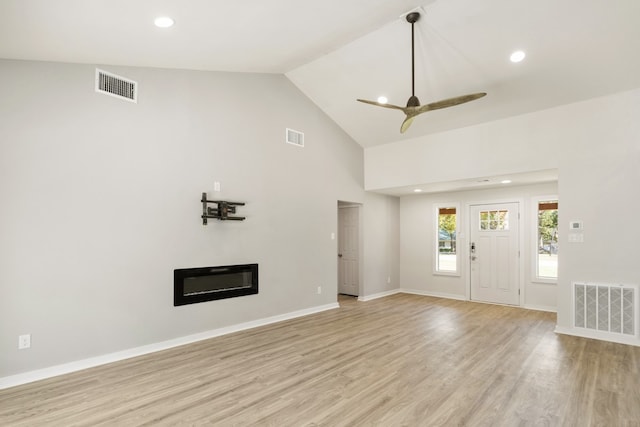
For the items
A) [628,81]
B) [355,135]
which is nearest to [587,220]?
[628,81]

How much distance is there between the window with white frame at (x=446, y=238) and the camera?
24.9 feet

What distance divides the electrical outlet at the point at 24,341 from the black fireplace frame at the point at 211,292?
1409 mm

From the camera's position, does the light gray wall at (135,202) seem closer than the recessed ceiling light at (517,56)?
Yes

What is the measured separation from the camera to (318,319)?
570 centimetres

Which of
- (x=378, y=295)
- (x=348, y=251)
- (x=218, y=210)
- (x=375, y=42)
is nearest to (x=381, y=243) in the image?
(x=348, y=251)

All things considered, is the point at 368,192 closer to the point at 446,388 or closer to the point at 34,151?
the point at 446,388

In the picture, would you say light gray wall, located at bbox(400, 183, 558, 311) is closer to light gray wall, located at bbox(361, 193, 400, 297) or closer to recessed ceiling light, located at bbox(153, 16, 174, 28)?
light gray wall, located at bbox(361, 193, 400, 297)

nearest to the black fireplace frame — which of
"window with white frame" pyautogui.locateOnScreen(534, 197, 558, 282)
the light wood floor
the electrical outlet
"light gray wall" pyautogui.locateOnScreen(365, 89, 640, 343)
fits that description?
the light wood floor

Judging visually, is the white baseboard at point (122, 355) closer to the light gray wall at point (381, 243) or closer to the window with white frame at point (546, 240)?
the light gray wall at point (381, 243)

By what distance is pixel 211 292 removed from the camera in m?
4.76

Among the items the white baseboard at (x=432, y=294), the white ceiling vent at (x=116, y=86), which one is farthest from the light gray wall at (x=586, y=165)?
the white ceiling vent at (x=116, y=86)

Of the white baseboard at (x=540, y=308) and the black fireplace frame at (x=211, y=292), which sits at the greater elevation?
the black fireplace frame at (x=211, y=292)

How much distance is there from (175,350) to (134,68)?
3.36m

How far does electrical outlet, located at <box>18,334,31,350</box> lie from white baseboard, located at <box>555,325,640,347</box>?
20.9 feet
